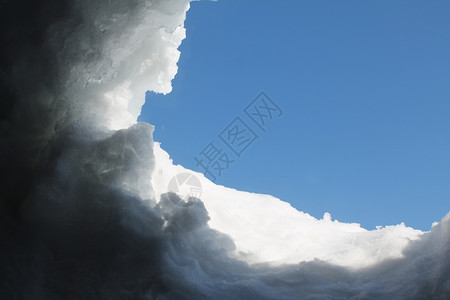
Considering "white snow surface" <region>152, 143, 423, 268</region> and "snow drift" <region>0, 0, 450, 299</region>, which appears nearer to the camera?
"snow drift" <region>0, 0, 450, 299</region>

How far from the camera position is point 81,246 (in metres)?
3.68

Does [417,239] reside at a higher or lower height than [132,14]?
lower

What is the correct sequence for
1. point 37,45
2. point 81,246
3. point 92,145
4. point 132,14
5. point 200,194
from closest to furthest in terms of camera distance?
point 81,246
point 37,45
point 92,145
point 132,14
point 200,194

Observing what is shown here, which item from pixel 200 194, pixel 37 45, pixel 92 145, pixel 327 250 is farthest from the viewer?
pixel 200 194

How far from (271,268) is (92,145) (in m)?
2.61

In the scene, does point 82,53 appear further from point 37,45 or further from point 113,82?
point 113,82

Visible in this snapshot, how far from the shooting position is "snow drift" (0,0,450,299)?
3.46m

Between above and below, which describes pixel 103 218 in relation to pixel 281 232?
below

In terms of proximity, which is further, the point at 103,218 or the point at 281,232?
the point at 281,232

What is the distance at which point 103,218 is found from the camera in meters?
3.81

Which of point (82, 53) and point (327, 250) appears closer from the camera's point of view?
point (82, 53)

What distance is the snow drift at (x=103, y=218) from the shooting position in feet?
11.3

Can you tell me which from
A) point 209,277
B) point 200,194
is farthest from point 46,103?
point 200,194

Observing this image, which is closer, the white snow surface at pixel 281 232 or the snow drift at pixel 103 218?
the snow drift at pixel 103 218
